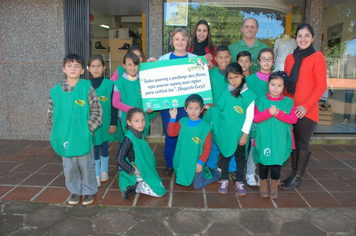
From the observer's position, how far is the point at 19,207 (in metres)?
3.32

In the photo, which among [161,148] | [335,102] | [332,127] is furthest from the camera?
[335,102]

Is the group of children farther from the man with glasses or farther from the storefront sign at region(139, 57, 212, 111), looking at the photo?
the man with glasses

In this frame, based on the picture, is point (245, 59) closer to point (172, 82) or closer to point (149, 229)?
point (172, 82)

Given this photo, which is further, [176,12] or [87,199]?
[176,12]

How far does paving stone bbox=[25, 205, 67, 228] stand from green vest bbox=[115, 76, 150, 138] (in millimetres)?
1231

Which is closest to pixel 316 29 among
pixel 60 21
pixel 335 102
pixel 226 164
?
pixel 335 102

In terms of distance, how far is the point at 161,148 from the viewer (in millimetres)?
5441

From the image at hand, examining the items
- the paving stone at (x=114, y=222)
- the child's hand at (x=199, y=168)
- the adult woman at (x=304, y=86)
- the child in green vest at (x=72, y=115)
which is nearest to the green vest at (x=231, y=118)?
the child's hand at (x=199, y=168)

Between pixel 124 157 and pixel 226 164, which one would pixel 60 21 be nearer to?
pixel 124 157

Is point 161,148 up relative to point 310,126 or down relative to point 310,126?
down

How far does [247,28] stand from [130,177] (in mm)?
2550

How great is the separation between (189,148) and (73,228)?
156cm

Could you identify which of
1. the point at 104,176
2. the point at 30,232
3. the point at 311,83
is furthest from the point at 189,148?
the point at 30,232

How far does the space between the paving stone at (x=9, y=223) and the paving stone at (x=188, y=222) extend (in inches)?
59.8
